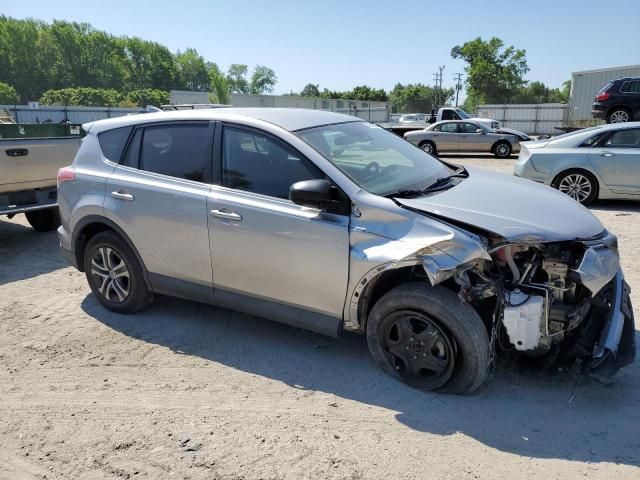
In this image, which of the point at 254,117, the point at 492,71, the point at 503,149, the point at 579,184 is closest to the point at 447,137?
the point at 503,149

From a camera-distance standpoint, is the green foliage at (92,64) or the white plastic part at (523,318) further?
the green foliage at (92,64)

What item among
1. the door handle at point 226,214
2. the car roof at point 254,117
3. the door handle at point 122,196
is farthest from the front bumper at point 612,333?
the door handle at point 122,196

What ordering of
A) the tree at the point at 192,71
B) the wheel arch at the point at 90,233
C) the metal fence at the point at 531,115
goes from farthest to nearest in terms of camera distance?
the tree at the point at 192,71, the metal fence at the point at 531,115, the wheel arch at the point at 90,233

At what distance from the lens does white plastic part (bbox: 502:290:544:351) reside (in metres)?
3.04

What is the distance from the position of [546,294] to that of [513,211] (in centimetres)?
57

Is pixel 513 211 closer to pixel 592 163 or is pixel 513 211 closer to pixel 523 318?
pixel 523 318

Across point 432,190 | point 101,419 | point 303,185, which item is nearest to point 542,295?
point 432,190

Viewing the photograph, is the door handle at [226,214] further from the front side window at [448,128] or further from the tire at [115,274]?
the front side window at [448,128]

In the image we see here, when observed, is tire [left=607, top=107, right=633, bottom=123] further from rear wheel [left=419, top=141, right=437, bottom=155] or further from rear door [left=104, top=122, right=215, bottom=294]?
rear door [left=104, top=122, right=215, bottom=294]

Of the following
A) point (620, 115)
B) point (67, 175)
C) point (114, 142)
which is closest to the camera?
point (114, 142)

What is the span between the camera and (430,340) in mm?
3271

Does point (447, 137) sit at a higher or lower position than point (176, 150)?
lower

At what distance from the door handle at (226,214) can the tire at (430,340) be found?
118 cm

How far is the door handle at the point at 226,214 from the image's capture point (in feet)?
12.3
